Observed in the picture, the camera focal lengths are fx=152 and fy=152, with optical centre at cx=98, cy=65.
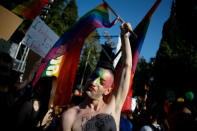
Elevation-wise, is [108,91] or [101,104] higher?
[108,91]

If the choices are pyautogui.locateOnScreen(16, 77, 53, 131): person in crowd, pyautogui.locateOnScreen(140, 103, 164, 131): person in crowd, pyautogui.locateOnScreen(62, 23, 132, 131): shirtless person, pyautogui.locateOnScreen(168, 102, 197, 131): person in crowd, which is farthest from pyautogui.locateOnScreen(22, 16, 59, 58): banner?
pyautogui.locateOnScreen(168, 102, 197, 131): person in crowd

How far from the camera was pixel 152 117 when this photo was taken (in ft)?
11.2

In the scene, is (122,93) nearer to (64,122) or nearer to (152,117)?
(64,122)

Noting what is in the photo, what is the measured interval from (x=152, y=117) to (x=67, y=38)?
2.54m

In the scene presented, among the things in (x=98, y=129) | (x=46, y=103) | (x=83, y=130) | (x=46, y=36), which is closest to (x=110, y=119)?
(x=98, y=129)

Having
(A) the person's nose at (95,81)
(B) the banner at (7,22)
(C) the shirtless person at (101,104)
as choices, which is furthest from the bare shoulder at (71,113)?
(B) the banner at (7,22)

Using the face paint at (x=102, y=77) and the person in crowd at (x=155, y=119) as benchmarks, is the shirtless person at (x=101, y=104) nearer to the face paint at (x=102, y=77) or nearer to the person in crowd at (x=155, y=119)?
the face paint at (x=102, y=77)

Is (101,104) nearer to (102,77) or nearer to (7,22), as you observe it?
(102,77)

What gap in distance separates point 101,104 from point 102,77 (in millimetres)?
342

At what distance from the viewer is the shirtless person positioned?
5.62ft

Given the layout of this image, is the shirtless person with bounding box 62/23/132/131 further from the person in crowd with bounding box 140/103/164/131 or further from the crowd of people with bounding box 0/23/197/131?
the person in crowd with bounding box 140/103/164/131

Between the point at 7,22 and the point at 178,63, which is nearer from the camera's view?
the point at 7,22

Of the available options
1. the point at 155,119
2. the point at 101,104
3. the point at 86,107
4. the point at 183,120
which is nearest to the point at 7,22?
the point at 86,107

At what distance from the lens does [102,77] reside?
6.45ft
